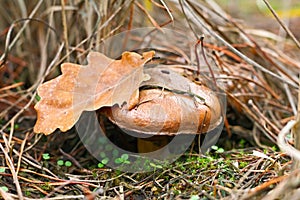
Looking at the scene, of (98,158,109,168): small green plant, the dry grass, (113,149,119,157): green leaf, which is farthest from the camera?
(113,149,119,157): green leaf

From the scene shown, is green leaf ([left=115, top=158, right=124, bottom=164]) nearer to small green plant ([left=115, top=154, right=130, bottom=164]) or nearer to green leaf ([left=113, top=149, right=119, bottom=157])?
small green plant ([left=115, top=154, right=130, bottom=164])

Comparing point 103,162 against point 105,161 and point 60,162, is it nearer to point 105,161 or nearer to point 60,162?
point 105,161

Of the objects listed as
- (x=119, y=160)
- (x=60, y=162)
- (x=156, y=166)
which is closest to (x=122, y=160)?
(x=119, y=160)

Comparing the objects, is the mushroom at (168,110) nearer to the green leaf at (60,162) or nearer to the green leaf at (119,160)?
the green leaf at (119,160)

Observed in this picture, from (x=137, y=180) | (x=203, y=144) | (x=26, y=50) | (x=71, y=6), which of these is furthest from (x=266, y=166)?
(x=26, y=50)

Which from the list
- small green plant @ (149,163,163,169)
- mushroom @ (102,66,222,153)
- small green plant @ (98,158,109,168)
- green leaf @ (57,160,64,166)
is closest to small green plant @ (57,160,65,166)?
green leaf @ (57,160,64,166)

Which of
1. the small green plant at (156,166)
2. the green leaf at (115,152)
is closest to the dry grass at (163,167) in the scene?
the small green plant at (156,166)

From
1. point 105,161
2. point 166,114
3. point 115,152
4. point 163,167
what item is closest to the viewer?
point 166,114
